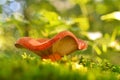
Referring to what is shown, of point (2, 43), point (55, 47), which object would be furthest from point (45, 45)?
point (2, 43)

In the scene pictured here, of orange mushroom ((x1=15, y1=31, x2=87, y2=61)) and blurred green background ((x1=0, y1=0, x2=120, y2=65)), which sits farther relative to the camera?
blurred green background ((x1=0, y1=0, x2=120, y2=65))

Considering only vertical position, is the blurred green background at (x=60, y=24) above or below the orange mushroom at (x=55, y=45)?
above

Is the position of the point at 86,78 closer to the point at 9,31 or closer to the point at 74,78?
the point at 74,78

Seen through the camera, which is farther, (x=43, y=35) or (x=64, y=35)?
(x=43, y=35)

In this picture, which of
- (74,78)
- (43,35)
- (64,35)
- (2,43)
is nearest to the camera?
(74,78)

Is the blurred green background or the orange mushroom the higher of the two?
the blurred green background
